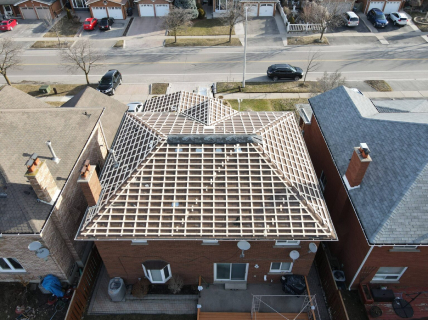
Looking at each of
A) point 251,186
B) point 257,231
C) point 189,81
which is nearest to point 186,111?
point 251,186

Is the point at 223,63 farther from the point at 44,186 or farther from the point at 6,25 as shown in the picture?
the point at 6,25

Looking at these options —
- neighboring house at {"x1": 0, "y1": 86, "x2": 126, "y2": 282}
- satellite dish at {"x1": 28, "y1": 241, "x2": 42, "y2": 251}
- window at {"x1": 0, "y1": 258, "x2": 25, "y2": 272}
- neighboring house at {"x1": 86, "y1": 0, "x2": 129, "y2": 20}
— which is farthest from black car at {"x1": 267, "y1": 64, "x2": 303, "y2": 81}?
window at {"x1": 0, "y1": 258, "x2": 25, "y2": 272}

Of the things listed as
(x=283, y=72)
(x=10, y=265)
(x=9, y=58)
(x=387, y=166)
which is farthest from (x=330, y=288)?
(x=9, y=58)

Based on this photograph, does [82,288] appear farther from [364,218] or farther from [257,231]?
[364,218]

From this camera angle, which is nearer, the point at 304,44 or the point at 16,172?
the point at 16,172

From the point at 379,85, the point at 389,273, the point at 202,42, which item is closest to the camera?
the point at 389,273

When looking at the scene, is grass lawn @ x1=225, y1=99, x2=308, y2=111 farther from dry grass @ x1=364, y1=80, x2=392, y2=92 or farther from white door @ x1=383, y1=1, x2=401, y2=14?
white door @ x1=383, y1=1, x2=401, y2=14
